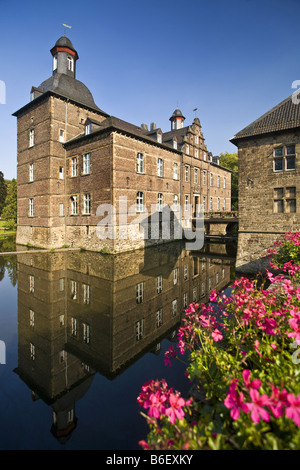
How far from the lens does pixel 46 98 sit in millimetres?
17609

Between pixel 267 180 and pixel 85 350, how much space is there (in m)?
10.3

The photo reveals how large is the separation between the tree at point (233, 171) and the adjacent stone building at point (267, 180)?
33869 millimetres

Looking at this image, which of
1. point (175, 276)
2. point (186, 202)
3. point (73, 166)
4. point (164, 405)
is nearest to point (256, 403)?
point (164, 405)

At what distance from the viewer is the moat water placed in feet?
10.2

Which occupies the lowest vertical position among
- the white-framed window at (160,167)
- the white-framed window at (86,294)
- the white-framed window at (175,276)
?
the white-framed window at (86,294)

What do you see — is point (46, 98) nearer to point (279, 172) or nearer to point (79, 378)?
point (279, 172)

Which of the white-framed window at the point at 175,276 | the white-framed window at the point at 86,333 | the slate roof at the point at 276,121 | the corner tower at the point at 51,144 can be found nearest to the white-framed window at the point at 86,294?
A: the white-framed window at the point at 86,333

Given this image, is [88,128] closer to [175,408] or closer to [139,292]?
[139,292]

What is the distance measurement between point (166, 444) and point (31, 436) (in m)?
2.41

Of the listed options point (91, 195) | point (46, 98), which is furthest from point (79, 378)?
point (46, 98)

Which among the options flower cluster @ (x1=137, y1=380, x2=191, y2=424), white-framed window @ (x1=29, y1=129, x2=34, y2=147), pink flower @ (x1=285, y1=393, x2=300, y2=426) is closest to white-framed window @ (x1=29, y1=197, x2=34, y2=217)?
white-framed window @ (x1=29, y1=129, x2=34, y2=147)

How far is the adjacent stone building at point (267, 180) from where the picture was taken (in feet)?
33.0

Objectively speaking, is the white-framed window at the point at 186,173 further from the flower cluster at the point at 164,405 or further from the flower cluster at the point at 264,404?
the flower cluster at the point at 264,404

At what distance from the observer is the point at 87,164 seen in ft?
58.9
